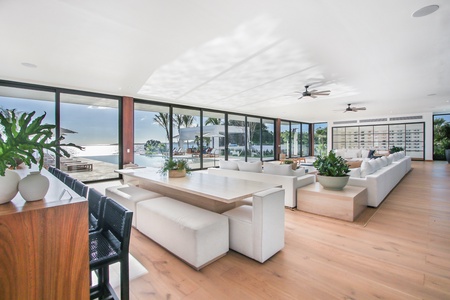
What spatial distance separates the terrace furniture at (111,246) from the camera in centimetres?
137

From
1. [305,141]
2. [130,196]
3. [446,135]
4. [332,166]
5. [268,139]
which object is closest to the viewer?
[130,196]

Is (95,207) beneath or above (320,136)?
beneath

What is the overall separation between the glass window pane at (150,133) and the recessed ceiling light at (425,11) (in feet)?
20.1

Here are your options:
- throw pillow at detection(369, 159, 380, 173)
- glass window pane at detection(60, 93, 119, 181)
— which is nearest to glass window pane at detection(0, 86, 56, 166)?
glass window pane at detection(60, 93, 119, 181)

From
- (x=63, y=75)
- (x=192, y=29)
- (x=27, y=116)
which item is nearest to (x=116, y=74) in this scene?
(x=63, y=75)

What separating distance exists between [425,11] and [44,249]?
159 inches

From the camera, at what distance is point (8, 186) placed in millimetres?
1001

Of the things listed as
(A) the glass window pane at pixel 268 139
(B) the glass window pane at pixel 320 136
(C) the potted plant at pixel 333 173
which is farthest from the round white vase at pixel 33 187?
(B) the glass window pane at pixel 320 136

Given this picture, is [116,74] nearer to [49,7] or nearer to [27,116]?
[49,7]

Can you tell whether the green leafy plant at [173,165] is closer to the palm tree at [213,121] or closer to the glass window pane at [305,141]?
the palm tree at [213,121]

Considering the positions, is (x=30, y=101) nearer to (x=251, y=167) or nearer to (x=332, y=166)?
(x=251, y=167)

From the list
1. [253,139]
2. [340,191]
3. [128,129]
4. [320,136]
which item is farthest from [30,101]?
[320,136]

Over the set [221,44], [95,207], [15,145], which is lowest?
[95,207]

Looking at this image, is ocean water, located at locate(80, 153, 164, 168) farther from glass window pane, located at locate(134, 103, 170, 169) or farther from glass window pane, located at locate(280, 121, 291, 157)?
glass window pane, located at locate(280, 121, 291, 157)
